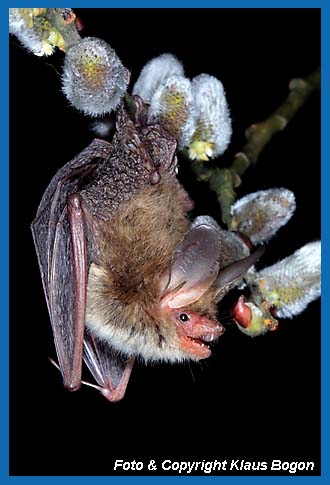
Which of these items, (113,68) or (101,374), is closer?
(113,68)

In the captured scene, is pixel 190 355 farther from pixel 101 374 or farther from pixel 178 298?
pixel 101 374

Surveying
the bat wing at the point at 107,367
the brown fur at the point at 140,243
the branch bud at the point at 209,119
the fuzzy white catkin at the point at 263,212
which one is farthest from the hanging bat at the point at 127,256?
the bat wing at the point at 107,367

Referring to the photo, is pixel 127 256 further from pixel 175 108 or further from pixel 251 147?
pixel 251 147

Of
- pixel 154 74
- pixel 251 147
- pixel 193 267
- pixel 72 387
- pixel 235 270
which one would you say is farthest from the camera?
pixel 251 147

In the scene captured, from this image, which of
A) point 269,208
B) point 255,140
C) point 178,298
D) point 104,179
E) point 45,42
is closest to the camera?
point 45,42

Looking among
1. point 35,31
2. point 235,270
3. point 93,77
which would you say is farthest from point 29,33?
point 235,270

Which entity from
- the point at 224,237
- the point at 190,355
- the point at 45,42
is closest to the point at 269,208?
the point at 224,237

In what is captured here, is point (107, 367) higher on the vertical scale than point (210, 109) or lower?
lower

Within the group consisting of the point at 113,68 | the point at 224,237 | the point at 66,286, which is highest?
the point at 113,68
